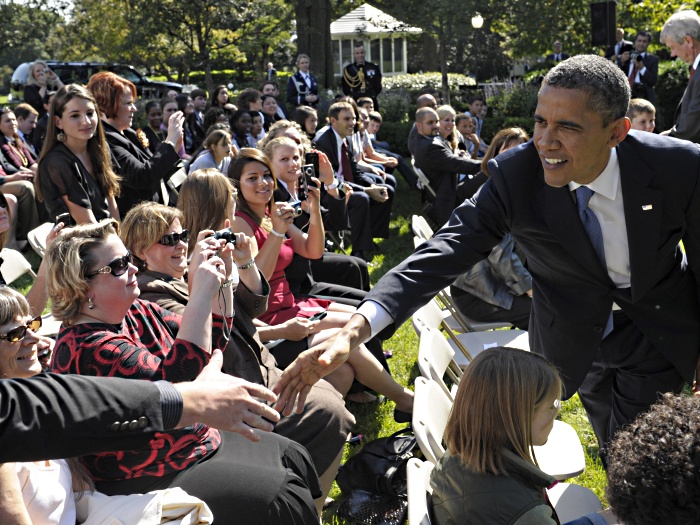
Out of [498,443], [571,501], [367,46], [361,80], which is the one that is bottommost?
[571,501]

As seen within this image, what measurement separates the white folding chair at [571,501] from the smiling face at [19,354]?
2175 mm

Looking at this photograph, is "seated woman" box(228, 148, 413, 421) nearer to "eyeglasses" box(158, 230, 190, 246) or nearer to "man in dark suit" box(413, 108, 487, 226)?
"eyeglasses" box(158, 230, 190, 246)

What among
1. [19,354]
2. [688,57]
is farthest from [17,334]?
[688,57]

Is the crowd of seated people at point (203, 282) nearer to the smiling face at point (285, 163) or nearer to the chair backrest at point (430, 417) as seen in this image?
the smiling face at point (285, 163)

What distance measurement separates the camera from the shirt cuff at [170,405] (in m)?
2.10

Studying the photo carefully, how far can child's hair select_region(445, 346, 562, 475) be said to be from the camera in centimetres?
260

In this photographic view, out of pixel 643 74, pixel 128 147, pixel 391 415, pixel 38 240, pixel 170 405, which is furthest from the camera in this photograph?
pixel 643 74

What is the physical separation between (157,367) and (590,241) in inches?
68.1

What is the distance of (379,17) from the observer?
31.3 meters

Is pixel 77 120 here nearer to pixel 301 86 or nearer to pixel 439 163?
pixel 439 163

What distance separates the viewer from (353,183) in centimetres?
996

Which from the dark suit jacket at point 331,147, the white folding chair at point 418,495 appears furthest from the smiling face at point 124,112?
the white folding chair at point 418,495

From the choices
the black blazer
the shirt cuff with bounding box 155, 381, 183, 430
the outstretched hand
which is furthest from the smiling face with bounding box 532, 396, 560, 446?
the black blazer

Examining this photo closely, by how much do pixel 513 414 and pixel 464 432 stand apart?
18cm
